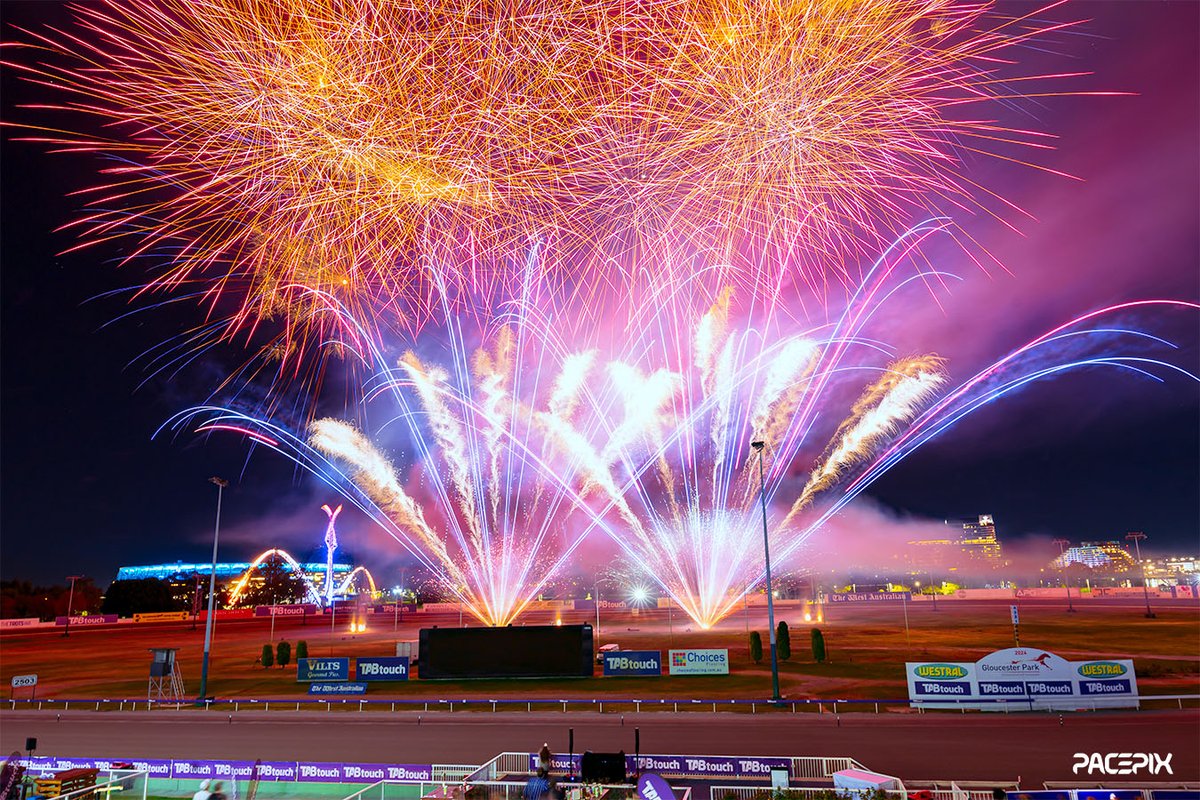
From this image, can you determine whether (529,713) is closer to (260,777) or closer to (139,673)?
(260,777)

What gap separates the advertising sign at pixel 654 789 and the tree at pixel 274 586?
4949 inches

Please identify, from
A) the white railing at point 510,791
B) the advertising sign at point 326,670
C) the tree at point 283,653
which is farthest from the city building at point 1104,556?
the white railing at point 510,791

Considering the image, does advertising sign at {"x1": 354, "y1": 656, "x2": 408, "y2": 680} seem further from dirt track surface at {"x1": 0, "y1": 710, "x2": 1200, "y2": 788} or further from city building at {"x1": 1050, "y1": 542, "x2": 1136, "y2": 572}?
city building at {"x1": 1050, "y1": 542, "x2": 1136, "y2": 572}

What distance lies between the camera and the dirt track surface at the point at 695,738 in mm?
20125

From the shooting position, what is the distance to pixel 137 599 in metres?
118

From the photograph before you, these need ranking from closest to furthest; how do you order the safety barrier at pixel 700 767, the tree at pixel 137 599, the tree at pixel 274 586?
the safety barrier at pixel 700 767
the tree at pixel 137 599
the tree at pixel 274 586

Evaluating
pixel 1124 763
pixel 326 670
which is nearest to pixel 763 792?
pixel 1124 763

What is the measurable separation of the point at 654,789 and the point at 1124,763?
1544 centimetres

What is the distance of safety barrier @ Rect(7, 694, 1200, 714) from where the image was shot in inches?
1072

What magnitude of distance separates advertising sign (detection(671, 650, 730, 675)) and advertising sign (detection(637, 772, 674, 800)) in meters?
24.6

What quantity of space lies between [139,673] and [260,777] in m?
36.4

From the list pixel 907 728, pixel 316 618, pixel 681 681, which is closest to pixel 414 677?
pixel 681 681

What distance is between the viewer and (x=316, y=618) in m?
96.1

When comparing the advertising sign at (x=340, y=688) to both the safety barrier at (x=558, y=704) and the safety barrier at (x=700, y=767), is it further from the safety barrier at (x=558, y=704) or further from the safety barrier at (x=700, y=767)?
the safety barrier at (x=700, y=767)
